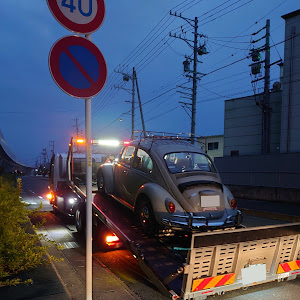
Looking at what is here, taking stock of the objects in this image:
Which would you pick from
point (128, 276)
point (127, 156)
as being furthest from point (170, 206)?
point (127, 156)

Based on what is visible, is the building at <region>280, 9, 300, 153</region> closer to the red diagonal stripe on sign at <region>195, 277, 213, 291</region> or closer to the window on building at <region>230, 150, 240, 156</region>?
the window on building at <region>230, 150, 240, 156</region>

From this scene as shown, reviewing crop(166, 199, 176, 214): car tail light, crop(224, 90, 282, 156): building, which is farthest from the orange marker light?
crop(224, 90, 282, 156): building

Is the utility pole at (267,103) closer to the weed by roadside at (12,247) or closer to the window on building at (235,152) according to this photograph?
the window on building at (235,152)

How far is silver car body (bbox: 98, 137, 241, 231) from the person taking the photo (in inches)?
208

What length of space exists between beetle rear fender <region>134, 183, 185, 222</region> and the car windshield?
52cm

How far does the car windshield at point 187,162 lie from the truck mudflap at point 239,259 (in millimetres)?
2294

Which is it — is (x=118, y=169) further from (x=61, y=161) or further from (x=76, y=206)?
(x=61, y=161)

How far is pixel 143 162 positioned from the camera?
6.41 metres

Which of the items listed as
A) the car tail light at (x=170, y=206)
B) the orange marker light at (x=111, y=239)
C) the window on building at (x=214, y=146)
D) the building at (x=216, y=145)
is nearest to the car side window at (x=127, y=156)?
the orange marker light at (x=111, y=239)

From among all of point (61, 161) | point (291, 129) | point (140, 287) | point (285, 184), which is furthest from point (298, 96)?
point (140, 287)

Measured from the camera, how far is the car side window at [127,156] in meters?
6.99

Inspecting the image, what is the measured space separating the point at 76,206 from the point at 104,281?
3.98 metres

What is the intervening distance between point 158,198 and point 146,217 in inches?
21.1

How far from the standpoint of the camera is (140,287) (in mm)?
4672
